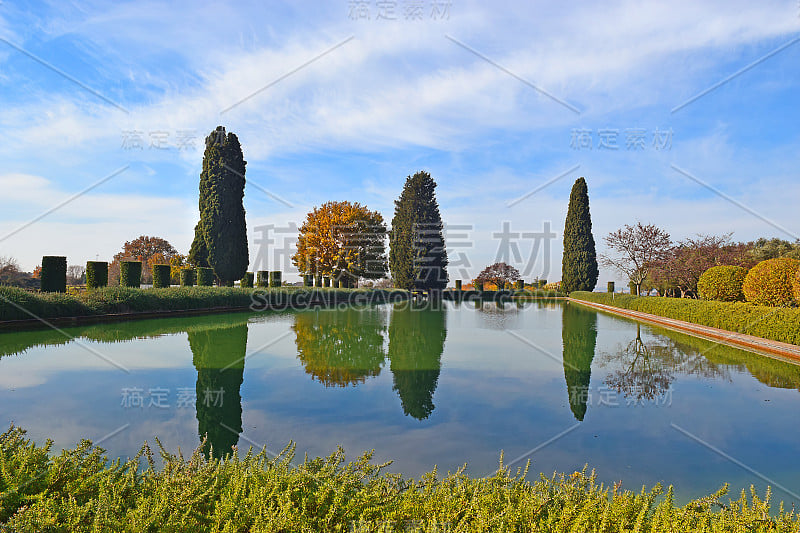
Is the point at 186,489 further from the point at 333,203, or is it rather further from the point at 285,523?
the point at 333,203

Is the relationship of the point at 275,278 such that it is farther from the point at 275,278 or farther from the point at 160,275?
the point at 160,275

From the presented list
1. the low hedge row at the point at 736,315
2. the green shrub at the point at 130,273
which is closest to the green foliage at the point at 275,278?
the green shrub at the point at 130,273

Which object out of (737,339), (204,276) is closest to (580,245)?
(737,339)

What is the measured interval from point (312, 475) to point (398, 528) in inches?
21.5

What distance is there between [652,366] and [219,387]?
6.47m

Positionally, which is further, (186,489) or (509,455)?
(509,455)

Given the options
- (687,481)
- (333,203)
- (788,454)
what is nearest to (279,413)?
(687,481)

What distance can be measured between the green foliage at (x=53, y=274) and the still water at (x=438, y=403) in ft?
17.4

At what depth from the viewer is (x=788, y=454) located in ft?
12.2

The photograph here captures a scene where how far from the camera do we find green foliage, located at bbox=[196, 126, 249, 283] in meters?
23.1

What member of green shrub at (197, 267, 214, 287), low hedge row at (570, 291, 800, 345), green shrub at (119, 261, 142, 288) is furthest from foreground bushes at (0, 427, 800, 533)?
green shrub at (197, 267, 214, 287)

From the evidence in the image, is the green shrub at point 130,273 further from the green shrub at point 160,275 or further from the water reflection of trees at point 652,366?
the water reflection of trees at point 652,366

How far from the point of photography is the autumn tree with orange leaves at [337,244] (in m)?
30.5

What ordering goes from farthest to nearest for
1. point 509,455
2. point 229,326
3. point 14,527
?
point 229,326
point 509,455
point 14,527
